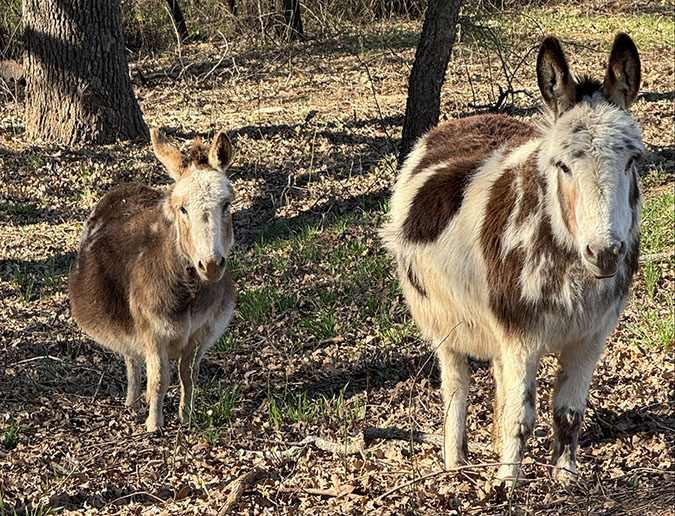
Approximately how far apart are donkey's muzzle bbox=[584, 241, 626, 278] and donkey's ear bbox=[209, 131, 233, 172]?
8.45ft

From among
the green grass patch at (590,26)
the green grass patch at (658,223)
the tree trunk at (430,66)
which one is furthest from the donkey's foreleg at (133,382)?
the green grass patch at (590,26)

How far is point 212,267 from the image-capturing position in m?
4.98

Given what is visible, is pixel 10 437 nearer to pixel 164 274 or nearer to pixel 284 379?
pixel 164 274

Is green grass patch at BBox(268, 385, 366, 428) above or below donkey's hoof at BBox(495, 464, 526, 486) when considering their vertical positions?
below

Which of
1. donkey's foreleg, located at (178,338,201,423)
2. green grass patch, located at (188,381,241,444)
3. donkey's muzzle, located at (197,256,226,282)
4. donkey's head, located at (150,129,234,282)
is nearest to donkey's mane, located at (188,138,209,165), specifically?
donkey's head, located at (150,129,234,282)

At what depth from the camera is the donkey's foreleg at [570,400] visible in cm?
423

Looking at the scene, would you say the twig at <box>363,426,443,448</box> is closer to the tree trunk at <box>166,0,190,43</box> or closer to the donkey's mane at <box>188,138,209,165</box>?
the donkey's mane at <box>188,138,209,165</box>

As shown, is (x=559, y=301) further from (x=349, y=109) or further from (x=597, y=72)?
(x=597, y=72)

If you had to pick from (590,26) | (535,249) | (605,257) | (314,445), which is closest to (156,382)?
(314,445)

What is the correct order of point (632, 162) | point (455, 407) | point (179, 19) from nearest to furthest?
point (632, 162)
point (455, 407)
point (179, 19)

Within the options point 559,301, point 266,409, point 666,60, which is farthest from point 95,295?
point 666,60

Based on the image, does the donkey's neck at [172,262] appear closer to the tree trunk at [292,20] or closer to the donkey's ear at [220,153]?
the donkey's ear at [220,153]

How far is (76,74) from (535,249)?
815cm

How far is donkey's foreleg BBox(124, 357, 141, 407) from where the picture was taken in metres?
6.23
